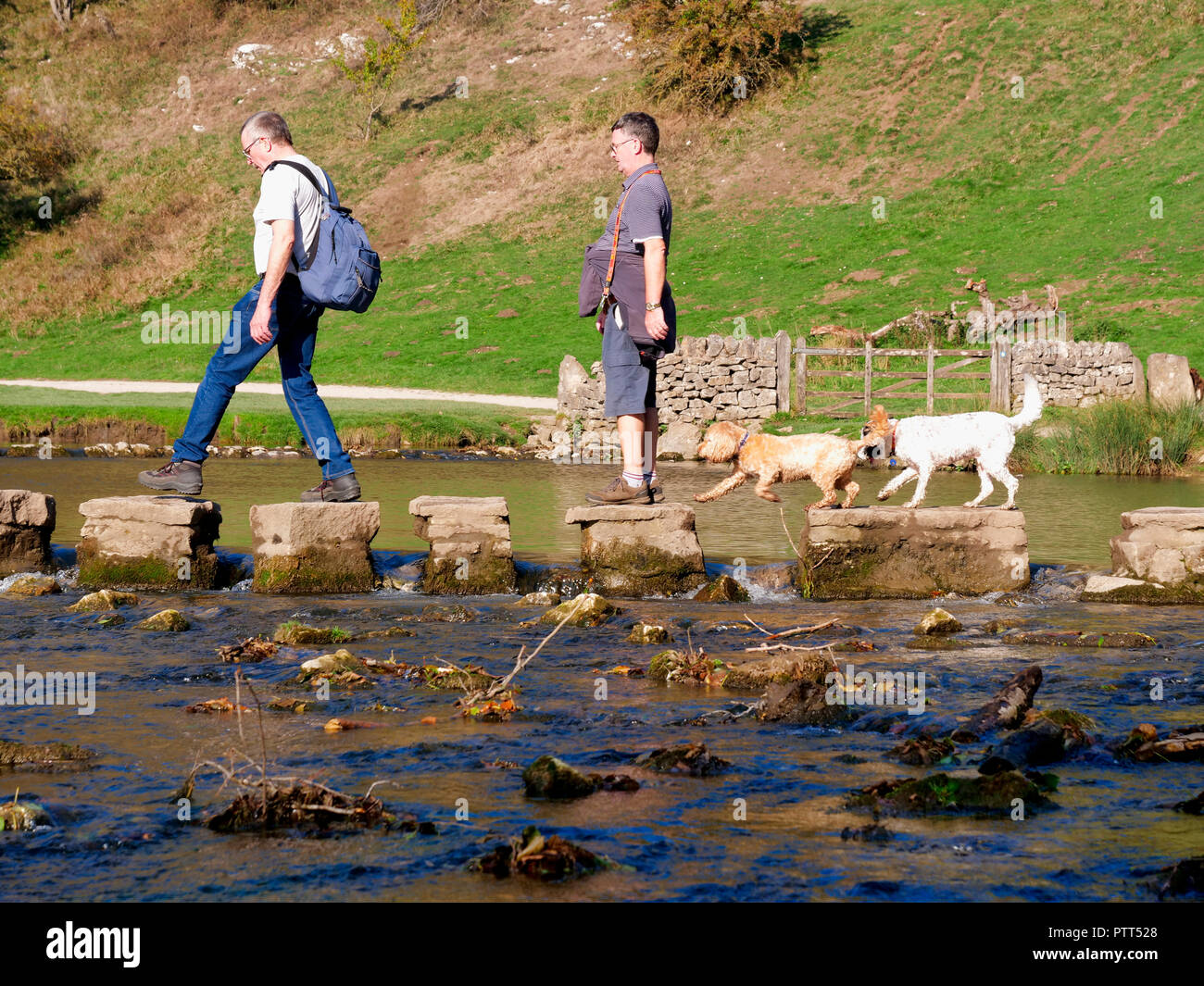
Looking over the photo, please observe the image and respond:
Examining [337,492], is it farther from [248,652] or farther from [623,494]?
[248,652]

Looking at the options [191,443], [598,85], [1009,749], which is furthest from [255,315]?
[598,85]

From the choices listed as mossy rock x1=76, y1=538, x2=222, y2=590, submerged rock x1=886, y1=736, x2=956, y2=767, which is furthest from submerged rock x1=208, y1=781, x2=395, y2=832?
mossy rock x1=76, y1=538, x2=222, y2=590

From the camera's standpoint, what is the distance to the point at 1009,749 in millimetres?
4672

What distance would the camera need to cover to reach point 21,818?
391cm

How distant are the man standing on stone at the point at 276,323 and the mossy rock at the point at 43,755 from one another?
3234 millimetres

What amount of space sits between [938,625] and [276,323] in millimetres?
4266

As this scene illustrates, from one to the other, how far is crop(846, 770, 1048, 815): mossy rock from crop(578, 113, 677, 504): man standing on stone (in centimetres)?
399

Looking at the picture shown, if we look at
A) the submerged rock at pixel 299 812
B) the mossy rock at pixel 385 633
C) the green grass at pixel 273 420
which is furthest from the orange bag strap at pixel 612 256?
the green grass at pixel 273 420

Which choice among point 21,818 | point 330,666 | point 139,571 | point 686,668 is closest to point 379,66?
point 139,571

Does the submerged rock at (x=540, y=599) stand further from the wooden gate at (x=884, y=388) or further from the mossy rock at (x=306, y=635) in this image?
the wooden gate at (x=884, y=388)

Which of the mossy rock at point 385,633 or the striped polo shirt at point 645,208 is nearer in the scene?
the mossy rock at point 385,633

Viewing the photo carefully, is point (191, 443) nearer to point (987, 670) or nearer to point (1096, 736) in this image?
point (987, 670)

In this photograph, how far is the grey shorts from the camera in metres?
8.04

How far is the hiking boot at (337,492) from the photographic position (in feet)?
28.1
